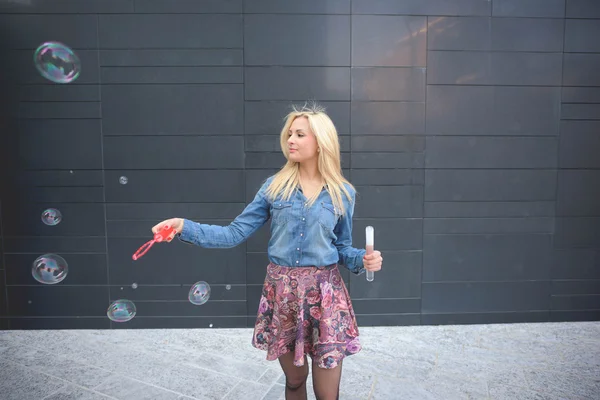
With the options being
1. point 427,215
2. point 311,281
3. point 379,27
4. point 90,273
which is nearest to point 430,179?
point 427,215

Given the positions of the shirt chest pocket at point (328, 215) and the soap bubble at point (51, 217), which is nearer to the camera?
the shirt chest pocket at point (328, 215)

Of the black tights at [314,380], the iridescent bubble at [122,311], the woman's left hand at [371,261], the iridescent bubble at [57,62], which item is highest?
the iridescent bubble at [57,62]

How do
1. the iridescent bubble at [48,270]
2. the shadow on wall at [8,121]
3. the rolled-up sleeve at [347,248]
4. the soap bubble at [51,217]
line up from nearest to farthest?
A: 1. the rolled-up sleeve at [347,248]
2. the iridescent bubble at [48,270]
3. the soap bubble at [51,217]
4. the shadow on wall at [8,121]

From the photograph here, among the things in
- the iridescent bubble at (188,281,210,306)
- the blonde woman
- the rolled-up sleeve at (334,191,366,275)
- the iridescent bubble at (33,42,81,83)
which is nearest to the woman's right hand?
the blonde woman

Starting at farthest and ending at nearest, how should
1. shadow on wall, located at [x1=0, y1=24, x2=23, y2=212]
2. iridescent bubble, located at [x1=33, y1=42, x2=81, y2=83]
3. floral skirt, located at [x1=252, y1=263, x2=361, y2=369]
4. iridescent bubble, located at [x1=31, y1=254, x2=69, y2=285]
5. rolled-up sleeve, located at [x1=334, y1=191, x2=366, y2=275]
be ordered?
1. shadow on wall, located at [x1=0, y1=24, x2=23, y2=212]
2. iridescent bubble, located at [x1=33, y1=42, x2=81, y2=83]
3. iridescent bubble, located at [x1=31, y1=254, x2=69, y2=285]
4. rolled-up sleeve, located at [x1=334, y1=191, x2=366, y2=275]
5. floral skirt, located at [x1=252, y1=263, x2=361, y2=369]

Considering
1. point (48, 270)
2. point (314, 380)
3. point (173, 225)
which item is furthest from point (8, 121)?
point (314, 380)

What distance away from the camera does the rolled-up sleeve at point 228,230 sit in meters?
2.48

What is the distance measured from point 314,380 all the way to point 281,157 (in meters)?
2.82

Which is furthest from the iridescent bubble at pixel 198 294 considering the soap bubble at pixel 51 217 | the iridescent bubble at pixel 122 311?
the soap bubble at pixel 51 217

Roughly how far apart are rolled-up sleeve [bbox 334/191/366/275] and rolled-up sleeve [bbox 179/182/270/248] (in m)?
0.44

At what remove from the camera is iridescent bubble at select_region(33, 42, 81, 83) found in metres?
4.36

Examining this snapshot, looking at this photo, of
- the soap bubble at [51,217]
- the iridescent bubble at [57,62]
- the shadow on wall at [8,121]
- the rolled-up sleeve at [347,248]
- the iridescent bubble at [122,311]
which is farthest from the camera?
the shadow on wall at [8,121]

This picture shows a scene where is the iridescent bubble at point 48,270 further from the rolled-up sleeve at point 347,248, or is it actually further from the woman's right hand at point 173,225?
the rolled-up sleeve at point 347,248

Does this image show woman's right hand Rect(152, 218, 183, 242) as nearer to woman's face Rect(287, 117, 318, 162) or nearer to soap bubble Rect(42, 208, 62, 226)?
woman's face Rect(287, 117, 318, 162)
